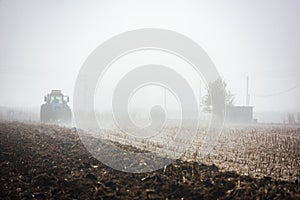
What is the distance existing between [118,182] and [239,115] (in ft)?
124

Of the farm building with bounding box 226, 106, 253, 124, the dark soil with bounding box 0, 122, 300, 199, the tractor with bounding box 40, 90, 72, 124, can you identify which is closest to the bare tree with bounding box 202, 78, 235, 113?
the farm building with bounding box 226, 106, 253, 124

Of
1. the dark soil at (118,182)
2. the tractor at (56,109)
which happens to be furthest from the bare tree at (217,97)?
the dark soil at (118,182)

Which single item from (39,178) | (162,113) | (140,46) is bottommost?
(39,178)

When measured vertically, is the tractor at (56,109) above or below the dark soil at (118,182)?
above

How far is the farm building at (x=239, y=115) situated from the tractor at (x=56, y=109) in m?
21.9

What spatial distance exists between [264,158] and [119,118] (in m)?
20.9

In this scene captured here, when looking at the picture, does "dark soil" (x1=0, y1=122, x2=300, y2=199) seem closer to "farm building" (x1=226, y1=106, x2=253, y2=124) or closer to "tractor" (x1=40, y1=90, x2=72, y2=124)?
"tractor" (x1=40, y1=90, x2=72, y2=124)

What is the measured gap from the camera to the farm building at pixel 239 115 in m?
42.7

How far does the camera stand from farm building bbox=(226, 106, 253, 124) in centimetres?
4269

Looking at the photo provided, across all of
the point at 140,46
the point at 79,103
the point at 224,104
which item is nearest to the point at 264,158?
the point at 140,46

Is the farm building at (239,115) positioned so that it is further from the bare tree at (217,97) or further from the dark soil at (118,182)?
the dark soil at (118,182)

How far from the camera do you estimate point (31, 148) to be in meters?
11.3

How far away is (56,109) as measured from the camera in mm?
27531

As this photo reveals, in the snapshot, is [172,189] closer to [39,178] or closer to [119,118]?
[39,178]
